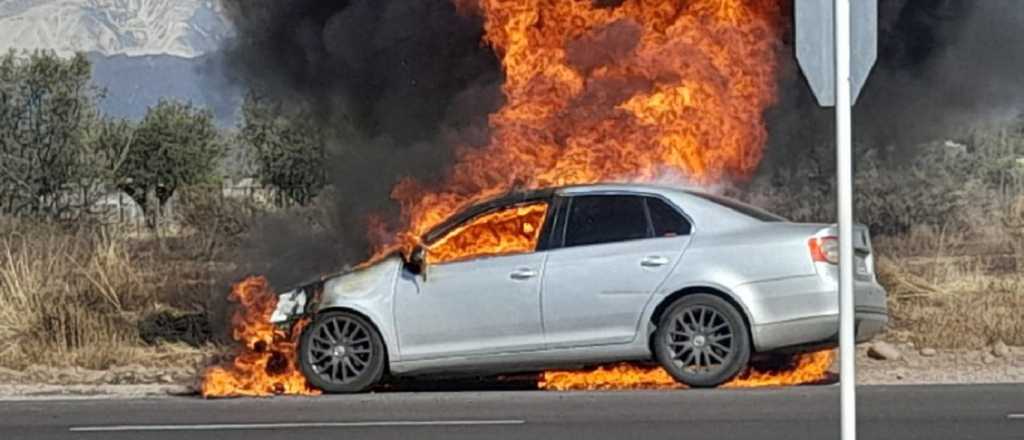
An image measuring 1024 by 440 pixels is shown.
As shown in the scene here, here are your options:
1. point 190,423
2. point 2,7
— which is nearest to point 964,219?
point 190,423

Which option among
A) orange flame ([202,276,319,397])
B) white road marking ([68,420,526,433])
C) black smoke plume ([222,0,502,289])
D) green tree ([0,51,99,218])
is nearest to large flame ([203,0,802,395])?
orange flame ([202,276,319,397])

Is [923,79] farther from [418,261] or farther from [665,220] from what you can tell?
[418,261]

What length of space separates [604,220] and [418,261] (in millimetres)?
1380

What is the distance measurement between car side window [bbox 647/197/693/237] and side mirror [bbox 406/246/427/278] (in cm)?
166

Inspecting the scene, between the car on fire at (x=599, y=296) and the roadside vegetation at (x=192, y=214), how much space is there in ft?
10.3

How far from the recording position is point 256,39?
63.4 feet

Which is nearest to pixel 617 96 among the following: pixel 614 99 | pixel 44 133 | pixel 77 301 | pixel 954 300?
pixel 614 99

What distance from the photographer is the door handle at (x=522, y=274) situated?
46.0 feet

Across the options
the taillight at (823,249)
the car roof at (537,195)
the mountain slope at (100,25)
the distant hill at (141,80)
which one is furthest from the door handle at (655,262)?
the mountain slope at (100,25)

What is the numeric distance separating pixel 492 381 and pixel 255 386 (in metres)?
1.81

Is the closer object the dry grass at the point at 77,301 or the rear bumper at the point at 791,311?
the rear bumper at the point at 791,311

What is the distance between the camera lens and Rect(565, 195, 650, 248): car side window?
14102mm

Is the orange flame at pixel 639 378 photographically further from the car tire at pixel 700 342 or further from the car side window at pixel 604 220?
the car side window at pixel 604 220

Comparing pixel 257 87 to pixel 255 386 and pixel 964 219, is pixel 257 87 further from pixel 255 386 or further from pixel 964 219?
pixel 964 219
